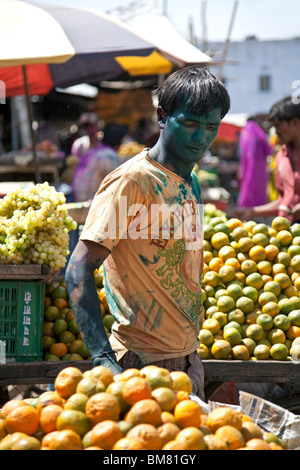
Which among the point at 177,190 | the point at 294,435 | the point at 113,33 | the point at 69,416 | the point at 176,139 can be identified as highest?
the point at 113,33

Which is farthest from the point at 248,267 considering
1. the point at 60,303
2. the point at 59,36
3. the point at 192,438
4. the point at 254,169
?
the point at 254,169

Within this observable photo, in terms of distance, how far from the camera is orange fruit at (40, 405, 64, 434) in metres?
1.77

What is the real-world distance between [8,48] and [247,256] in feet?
9.17

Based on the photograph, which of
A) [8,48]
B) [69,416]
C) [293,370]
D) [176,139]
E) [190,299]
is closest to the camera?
[69,416]

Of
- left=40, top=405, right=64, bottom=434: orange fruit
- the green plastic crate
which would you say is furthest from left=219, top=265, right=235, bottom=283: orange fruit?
left=40, top=405, right=64, bottom=434: orange fruit

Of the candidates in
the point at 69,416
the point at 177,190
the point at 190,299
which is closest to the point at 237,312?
the point at 190,299

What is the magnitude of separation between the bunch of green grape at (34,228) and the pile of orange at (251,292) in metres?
1.06

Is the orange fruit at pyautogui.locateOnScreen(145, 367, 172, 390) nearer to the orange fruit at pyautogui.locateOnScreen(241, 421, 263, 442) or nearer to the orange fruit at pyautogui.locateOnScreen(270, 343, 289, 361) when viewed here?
the orange fruit at pyautogui.locateOnScreen(241, 421, 263, 442)

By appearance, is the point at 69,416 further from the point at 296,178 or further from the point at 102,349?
the point at 296,178

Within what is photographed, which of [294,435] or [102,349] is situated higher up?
[102,349]

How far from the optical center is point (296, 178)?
5.02 m

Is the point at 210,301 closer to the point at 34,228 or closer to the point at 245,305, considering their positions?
the point at 245,305

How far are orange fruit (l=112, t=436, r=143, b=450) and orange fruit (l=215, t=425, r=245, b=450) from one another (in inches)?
10.6

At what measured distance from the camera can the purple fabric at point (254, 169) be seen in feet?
31.7
